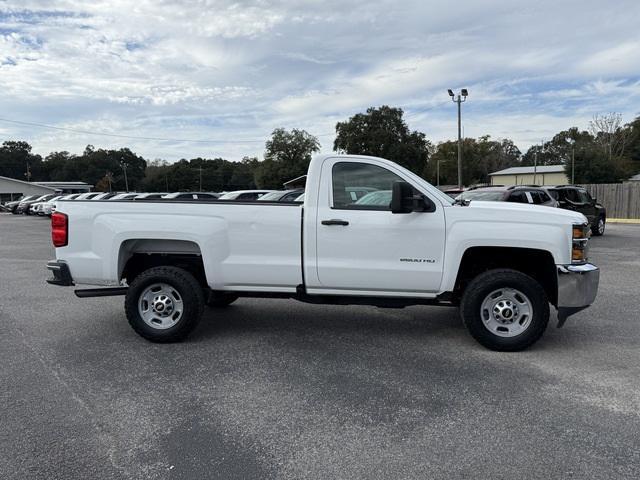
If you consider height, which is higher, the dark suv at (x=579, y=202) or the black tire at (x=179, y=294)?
the dark suv at (x=579, y=202)

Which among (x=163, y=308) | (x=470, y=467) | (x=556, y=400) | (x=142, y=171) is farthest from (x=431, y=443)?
(x=142, y=171)

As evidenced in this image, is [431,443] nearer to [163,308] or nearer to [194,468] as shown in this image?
[194,468]

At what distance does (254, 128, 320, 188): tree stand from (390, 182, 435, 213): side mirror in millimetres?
74411

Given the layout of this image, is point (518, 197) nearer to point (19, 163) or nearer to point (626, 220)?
point (626, 220)

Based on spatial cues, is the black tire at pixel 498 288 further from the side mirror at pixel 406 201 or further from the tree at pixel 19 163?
the tree at pixel 19 163

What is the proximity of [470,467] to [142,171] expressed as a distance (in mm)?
131312

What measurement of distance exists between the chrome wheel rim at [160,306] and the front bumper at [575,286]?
3.98 metres

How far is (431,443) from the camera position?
3.34m

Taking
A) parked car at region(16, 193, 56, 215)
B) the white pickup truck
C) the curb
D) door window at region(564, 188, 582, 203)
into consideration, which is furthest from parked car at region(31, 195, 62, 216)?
the curb

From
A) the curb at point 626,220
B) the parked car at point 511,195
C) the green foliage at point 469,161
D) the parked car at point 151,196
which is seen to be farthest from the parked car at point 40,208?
the green foliage at point 469,161

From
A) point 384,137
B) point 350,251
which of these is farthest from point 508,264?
point 384,137

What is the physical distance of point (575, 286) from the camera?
16.2 ft

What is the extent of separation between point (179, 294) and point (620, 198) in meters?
31.5

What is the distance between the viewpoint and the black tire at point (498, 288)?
5.01 meters
